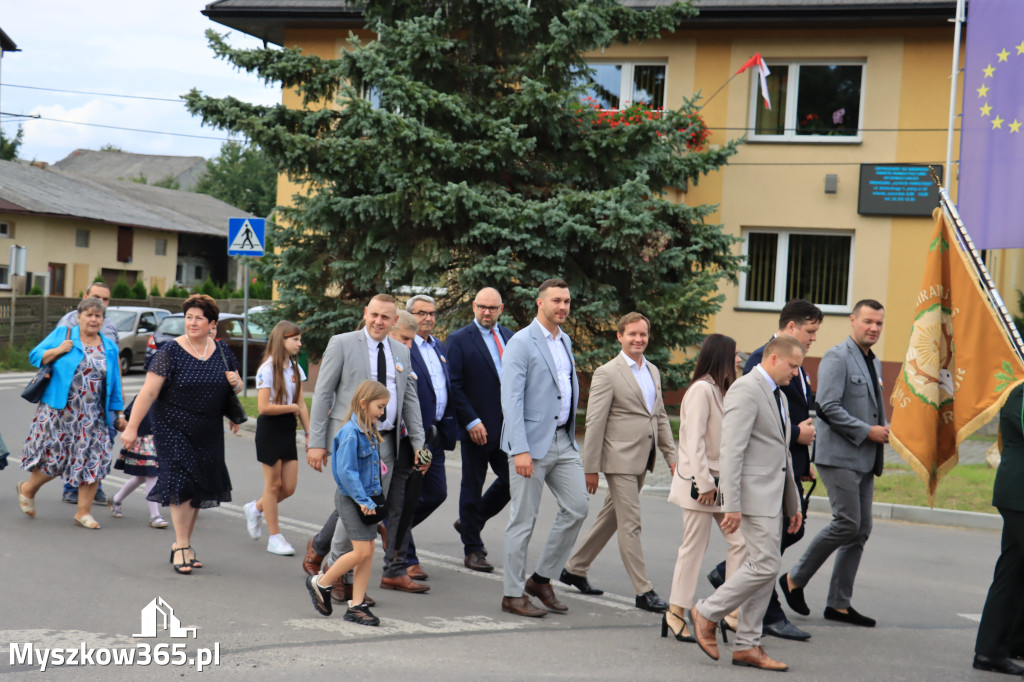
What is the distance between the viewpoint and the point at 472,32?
51.9ft

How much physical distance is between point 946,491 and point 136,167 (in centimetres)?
8951

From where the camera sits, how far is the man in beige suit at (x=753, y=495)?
5.65 m

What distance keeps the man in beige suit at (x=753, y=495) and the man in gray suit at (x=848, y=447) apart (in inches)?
36.1

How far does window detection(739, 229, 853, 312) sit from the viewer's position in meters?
19.9

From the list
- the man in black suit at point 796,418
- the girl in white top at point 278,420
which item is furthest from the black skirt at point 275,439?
the man in black suit at point 796,418

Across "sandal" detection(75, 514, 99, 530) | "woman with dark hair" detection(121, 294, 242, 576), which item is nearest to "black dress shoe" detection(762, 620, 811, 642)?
"woman with dark hair" detection(121, 294, 242, 576)

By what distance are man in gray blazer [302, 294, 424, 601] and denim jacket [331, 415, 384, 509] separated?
26.1 inches

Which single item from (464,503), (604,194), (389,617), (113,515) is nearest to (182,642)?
(389,617)

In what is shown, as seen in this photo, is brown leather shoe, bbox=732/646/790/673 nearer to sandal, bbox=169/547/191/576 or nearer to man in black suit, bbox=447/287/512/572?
man in black suit, bbox=447/287/512/572

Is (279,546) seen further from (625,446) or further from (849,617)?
(849,617)

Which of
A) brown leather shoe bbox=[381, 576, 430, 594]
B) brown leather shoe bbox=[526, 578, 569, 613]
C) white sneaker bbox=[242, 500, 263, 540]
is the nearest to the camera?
brown leather shoe bbox=[526, 578, 569, 613]

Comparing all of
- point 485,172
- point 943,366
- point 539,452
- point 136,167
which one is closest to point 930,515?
point 943,366

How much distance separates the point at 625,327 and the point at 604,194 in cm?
789

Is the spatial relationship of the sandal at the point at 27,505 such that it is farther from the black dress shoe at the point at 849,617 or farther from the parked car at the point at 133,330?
the parked car at the point at 133,330
